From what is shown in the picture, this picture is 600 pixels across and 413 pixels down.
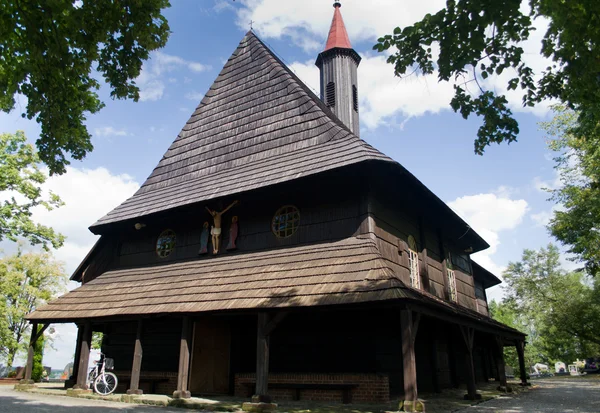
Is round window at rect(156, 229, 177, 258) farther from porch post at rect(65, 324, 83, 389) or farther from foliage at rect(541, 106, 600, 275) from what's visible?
foliage at rect(541, 106, 600, 275)

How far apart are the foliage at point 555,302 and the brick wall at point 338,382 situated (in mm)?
28837

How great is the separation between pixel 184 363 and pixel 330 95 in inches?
572

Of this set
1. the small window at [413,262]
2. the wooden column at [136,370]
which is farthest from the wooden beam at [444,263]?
the wooden column at [136,370]

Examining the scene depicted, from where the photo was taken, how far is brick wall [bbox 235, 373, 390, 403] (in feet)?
31.3

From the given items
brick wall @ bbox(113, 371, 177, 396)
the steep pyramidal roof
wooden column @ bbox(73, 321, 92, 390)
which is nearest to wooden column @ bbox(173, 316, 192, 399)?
brick wall @ bbox(113, 371, 177, 396)

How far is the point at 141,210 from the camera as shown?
1430 cm

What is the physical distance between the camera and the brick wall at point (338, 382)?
9.55 metres

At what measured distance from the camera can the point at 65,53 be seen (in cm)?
697

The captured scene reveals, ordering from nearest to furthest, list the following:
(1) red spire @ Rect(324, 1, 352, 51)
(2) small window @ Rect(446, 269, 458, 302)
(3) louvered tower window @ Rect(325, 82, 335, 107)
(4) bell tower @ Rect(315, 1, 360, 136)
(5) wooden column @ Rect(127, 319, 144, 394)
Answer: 1. (5) wooden column @ Rect(127, 319, 144, 394)
2. (2) small window @ Rect(446, 269, 458, 302)
3. (4) bell tower @ Rect(315, 1, 360, 136)
4. (3) louvered tower window @ Rect(325, 82, 335, 107)
5. (1) red spire @ Rect(324, 1, 352, 51)

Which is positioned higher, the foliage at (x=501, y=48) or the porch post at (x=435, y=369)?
the foliage at (x=501, y=48)

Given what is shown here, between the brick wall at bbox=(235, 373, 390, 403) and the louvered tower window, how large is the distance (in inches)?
536

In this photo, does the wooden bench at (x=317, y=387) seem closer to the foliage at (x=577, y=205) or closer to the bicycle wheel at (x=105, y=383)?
the bicycle wheel at (x=105, y=383)

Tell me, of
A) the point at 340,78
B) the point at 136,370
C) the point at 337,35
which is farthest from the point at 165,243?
the point at 337,35

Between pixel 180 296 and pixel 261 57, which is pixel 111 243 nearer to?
pixel 180 296
